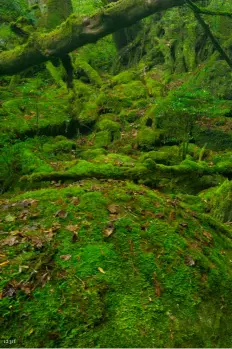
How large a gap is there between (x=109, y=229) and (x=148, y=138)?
6.09 metres

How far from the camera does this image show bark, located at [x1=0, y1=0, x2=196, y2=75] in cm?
750

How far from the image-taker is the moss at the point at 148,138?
901 centimetres

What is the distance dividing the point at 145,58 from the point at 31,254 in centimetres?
1435

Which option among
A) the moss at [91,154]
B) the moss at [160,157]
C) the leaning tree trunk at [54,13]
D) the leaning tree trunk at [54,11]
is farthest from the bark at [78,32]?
the leaning tree trunk at [54,11]

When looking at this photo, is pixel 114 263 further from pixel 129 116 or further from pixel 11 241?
pixel 129 116

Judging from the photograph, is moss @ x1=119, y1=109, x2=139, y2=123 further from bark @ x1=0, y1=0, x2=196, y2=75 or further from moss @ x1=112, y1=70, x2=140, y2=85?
bark @ x1=0, y1=0, x2=196, y2=75

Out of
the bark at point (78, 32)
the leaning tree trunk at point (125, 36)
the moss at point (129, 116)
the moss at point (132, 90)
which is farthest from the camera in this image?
the leaning tree trunk at point (125, 36)

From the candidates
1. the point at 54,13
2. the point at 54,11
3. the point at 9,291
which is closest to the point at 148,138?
the point at 9,291

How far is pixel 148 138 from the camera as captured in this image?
912 cm

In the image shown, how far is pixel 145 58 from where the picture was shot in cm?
1556

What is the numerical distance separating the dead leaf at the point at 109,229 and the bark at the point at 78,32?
5.92 metres

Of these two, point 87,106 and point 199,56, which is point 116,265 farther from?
point 199,56

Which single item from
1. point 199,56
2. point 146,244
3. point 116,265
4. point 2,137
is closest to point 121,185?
point 146,244

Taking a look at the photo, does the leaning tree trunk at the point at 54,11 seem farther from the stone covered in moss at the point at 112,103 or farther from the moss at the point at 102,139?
the moss at the point at 102,139
